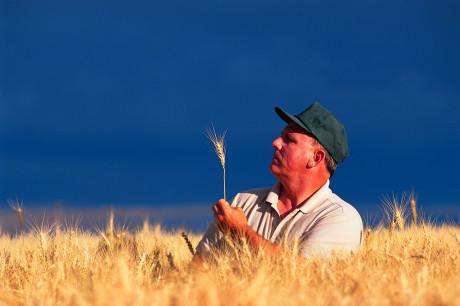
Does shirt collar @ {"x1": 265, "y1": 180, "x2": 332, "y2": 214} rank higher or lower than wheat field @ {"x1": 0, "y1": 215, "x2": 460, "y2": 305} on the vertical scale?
higher

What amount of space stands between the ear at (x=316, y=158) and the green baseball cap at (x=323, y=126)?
0.14 feet

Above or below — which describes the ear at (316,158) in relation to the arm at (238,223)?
above

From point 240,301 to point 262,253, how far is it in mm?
1045

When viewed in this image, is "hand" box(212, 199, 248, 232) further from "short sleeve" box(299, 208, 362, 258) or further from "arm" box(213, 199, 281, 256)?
"short sleeve" box(299, 208, 362, 258)

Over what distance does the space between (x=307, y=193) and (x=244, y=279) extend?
1.45 m

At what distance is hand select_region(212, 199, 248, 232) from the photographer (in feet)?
12.6

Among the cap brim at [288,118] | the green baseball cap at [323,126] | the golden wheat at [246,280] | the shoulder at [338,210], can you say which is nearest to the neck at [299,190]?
the shoulder at [338,210]

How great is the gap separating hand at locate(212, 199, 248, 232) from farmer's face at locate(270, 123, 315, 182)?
456mm

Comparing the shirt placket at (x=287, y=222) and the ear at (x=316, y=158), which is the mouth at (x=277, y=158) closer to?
the ear at (x=316, y=158)

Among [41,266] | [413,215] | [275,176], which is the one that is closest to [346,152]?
[275,176]

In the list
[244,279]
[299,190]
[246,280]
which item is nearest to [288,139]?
[299,190]

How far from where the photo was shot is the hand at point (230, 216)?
3830 millimetres

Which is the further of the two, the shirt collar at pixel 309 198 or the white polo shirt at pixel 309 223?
the shirt collar at pixel 309 198

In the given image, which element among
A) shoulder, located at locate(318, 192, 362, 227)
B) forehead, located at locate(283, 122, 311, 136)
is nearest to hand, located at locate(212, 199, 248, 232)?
shoulder, located at locate(318, 192, 362, 227)
